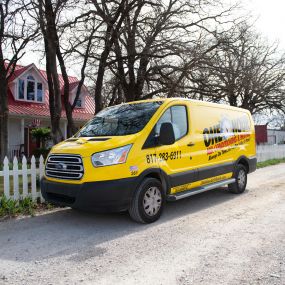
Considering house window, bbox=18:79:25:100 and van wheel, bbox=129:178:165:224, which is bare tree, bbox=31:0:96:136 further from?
house window, bbox=18:79:25:100

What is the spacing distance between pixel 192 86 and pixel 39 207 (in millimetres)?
8830

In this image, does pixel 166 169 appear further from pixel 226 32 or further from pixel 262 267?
pixel 226 32

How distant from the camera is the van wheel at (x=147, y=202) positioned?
593 cm

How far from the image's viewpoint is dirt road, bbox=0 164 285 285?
3.96 metres

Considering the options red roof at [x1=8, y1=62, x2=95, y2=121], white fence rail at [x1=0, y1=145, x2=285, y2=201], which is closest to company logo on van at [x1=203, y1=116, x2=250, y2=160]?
white fence rail at [x1=0, y1=145, x2=285, y2=201]

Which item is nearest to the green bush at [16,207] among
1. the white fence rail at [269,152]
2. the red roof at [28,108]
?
the white fence rail at [269,152]

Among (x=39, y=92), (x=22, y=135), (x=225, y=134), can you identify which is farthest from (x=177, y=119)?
(x=39, y=92)

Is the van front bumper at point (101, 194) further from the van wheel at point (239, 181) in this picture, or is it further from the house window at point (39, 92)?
the house window at point (39, 92)

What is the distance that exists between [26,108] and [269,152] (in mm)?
14822

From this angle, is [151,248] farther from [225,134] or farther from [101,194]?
[225,134]

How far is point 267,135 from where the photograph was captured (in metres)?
37.9

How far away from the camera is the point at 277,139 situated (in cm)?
4694

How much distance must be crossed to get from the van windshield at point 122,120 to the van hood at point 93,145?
0.32 metres

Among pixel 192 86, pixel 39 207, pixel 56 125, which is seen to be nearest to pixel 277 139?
pixel 192 86
